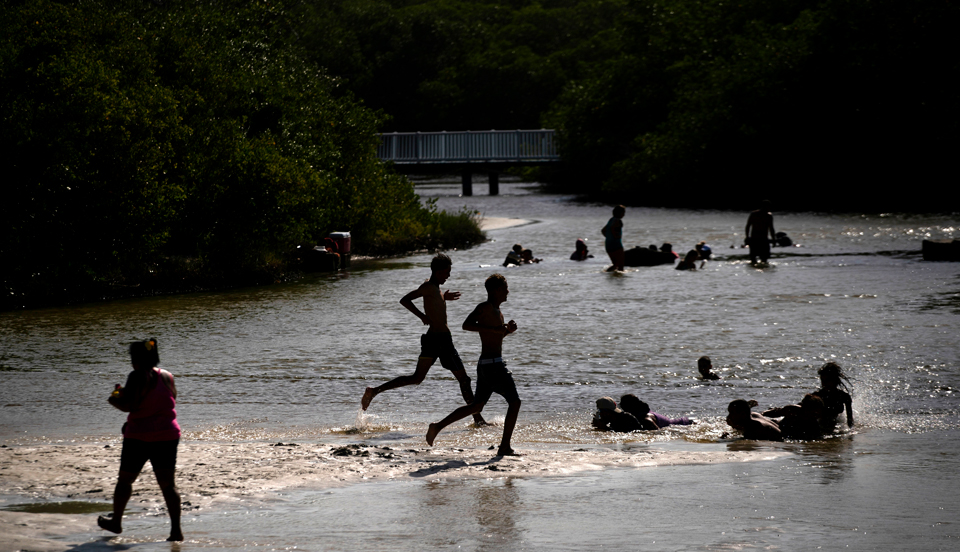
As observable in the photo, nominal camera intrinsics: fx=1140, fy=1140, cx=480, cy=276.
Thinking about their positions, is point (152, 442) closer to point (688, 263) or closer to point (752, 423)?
point (752, 423)

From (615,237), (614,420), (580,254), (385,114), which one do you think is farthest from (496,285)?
(385,114)

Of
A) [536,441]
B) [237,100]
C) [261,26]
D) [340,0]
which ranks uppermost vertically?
[340,0]

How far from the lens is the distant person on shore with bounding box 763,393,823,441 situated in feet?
37.0

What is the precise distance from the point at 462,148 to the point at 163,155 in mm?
45256

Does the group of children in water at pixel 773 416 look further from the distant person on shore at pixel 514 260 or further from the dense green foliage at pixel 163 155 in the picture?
the distant person on shore at pixel 514 260

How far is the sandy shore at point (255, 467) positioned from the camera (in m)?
8.70

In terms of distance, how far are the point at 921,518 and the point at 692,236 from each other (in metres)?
33.7

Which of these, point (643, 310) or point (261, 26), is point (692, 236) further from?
point (643, 310)

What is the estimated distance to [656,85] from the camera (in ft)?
239

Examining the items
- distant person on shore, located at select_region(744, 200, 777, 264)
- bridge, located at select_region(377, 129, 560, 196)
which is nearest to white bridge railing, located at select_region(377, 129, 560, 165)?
bridge, located at select_region(377, 129, 560, 196)

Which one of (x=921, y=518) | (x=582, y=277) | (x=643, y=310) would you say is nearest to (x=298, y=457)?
(x=921, y=518)

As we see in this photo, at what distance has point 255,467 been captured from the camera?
9625mm

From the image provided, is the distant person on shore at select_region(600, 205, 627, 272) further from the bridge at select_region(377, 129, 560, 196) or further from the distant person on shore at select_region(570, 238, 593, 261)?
the bridge at select_region(377, 129, 560, 196)

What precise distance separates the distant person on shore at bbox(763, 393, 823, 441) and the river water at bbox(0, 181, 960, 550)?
29 centimetres
